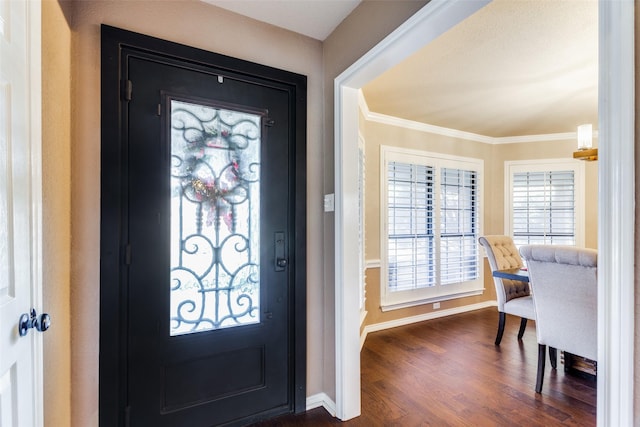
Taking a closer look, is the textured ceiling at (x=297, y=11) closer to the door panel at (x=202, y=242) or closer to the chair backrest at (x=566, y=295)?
the door panel at (x=202, y=242)

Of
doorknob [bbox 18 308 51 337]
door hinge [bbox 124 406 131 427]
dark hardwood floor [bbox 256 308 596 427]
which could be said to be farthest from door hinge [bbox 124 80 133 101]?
dark hardwood floor [bbox 256 308 596 427]

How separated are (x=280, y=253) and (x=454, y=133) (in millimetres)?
3289

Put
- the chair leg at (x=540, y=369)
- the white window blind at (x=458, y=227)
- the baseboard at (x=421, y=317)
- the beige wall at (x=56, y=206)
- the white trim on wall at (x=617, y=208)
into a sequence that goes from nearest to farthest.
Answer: the white trim on wall at (x=617, y=208) → the beige wall at (x=56, y=206) → the chair leg at (x=540, y=369) → the baseboard at (x=421, y=317) → the white window blind at (x=458, y=227)

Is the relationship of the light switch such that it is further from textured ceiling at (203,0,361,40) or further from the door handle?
textured ceiling at (203,0,361,40)

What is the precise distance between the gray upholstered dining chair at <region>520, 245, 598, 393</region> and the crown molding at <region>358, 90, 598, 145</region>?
2.05 meters

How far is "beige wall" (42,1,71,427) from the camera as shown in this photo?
3.98 feet

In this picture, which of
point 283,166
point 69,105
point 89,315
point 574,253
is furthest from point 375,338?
point 69,105

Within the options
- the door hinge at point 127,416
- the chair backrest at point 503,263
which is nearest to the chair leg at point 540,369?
the chair backrest at point 503,263

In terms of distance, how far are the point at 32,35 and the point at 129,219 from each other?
0.83 m

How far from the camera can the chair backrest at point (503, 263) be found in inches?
122

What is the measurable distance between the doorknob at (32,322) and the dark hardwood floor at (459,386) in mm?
1355

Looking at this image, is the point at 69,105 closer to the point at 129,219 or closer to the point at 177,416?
the point at 129,219

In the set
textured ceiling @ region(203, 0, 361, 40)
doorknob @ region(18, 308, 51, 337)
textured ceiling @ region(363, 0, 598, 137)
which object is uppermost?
textured ceiling @ region(203, 0, 361, 40)

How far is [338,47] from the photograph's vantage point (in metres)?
1.98
